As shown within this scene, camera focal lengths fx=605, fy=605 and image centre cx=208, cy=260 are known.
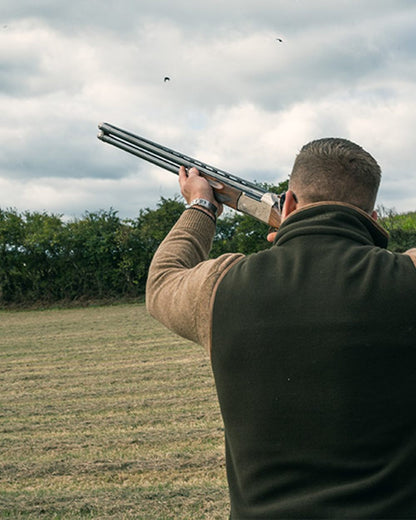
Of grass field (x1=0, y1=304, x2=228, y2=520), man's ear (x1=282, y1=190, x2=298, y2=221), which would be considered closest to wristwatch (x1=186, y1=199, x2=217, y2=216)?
man's ear (x1=282, y1=190, x2=298, y2=221)

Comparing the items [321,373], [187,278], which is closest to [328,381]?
[321,373]

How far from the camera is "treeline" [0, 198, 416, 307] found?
1248 inches

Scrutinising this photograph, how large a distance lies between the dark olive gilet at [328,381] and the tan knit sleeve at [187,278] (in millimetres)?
125

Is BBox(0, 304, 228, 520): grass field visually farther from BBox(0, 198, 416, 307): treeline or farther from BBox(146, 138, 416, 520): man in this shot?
BBox(0, 198, 416, 307): treeline

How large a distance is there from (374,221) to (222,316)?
1.85 ft

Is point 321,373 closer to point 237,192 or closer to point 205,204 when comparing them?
point 205,204

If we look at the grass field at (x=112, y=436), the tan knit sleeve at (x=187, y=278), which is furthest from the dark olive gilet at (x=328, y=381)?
the grass field at (x=112, y=436)

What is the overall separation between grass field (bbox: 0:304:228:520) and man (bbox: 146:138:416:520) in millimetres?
3499

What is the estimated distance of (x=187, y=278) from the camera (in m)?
1.87

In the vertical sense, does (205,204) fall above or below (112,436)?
above

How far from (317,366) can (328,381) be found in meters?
0.05

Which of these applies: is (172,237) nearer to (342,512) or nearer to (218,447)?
(342,512)

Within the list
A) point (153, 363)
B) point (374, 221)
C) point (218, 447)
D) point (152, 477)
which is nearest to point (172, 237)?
point (374, 221)

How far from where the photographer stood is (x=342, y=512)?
1.55m
